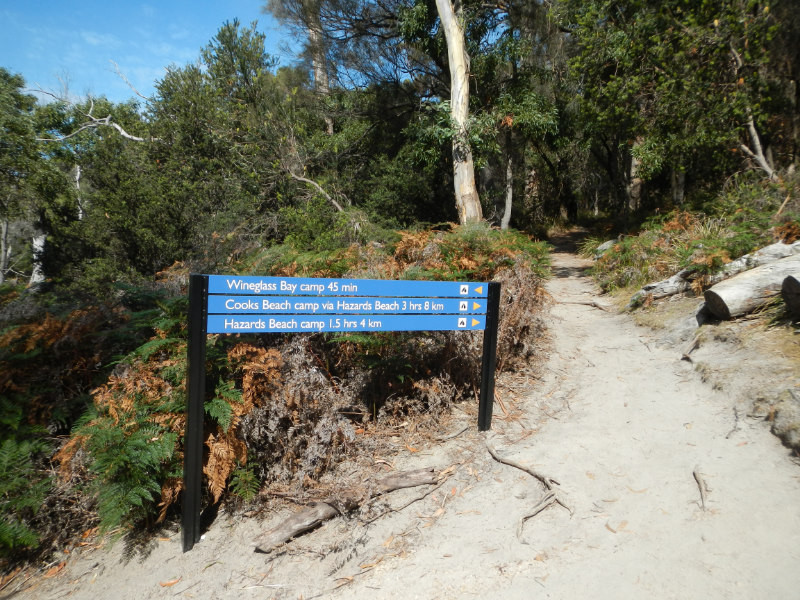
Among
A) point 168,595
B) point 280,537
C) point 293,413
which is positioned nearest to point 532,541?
point 280,537

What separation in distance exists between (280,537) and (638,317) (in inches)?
227

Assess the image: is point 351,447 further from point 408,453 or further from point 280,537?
point 280,537

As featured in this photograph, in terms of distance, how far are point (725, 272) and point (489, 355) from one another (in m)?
4.15

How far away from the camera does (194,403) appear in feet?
10.1

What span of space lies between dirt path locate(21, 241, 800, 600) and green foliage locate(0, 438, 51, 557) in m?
0.40

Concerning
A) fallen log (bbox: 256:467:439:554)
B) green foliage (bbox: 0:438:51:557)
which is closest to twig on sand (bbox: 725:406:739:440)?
fallen log (bbox: 256:467:439:554)

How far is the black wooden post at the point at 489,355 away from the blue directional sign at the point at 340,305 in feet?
0.31

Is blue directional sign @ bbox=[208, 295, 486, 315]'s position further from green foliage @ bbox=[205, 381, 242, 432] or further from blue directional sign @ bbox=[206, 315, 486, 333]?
green foliage @ bbox=[205, 381, 242, 432]

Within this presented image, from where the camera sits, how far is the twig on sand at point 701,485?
3.05 m

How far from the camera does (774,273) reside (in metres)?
5.22

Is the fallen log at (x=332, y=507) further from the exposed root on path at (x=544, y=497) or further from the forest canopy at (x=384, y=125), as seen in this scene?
the forest canopy at (x=384, y=125)

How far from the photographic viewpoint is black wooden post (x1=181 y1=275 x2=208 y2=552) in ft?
9.70

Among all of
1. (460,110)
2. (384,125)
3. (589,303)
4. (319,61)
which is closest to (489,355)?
(589,303)

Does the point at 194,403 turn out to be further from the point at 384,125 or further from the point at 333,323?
the point at 384,125
